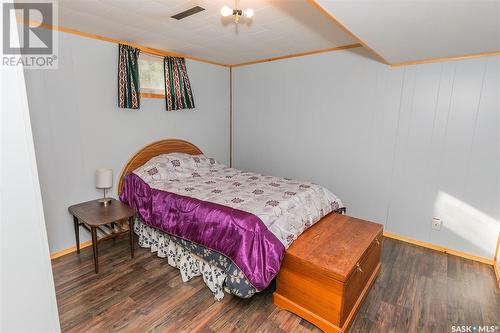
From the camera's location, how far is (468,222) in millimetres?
2742

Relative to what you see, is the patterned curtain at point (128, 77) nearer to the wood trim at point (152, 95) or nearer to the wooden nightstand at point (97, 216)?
the wood trim at point (152, 95)

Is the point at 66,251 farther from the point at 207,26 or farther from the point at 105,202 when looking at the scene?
the point at 207,26

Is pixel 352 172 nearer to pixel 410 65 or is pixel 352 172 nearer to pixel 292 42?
pixel 410 65

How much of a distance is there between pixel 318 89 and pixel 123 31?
244 centimetres

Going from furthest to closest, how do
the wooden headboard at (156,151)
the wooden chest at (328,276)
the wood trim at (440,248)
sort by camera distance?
the wooden headboard at (156,151) < the wood trim at (440,248) < the wooden chest at (328,276)

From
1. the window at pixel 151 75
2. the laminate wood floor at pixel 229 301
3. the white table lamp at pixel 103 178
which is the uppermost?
the window at pixel 151 75

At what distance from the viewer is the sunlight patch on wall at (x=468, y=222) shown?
8.66 feet

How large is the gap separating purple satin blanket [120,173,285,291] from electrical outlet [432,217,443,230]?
2033mm

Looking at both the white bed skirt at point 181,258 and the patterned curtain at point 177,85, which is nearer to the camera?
the white bed skirt at point 181,258

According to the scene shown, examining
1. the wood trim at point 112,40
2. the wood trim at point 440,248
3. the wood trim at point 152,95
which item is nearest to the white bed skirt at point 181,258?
the wood trim at point 152,95

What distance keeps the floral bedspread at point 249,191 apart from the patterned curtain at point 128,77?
0.75m

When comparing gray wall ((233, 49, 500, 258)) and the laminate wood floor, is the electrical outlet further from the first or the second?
the laminate wood floor

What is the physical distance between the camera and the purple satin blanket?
1.94 m

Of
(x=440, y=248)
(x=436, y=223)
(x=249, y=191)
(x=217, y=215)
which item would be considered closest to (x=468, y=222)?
(x=436, y=223)
